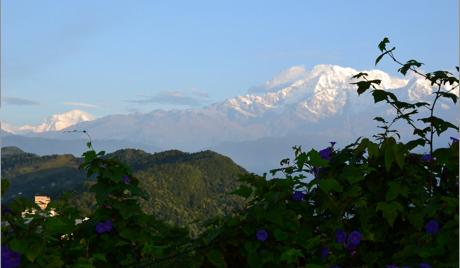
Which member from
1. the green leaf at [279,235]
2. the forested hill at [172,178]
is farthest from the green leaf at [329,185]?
the forested hill at [172,178]

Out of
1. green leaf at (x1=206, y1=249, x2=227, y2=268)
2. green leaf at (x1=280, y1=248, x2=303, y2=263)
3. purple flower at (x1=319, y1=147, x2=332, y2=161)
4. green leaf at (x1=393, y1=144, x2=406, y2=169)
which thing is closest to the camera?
green leaf at (x1=280, y1=248, x2=303, y2=263)

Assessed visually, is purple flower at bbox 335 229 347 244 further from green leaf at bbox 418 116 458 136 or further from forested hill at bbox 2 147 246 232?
forested hill at bbox 2 147 246 232

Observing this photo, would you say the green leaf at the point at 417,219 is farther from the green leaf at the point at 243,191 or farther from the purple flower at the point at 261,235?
the green leaf at the point at 243,191

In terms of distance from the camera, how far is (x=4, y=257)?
3662 mm

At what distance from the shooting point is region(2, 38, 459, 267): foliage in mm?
3742

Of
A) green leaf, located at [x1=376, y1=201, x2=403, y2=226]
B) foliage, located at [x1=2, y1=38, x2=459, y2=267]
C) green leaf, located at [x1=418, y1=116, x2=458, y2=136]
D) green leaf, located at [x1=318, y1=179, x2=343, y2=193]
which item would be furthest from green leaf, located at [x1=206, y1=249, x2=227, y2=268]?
green leaf, located at [x1=418, y1=116, x2=458, y2=136]

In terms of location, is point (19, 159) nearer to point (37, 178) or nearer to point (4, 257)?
point (37, 178)

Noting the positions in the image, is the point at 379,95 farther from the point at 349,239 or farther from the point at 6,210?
the point at 6,210

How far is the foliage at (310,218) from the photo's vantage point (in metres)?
3.74

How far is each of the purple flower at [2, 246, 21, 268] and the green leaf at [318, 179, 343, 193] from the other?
6.21ft

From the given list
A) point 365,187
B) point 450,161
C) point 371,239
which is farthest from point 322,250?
point 450,161

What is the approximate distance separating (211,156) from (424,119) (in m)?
127

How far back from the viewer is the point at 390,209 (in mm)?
3803

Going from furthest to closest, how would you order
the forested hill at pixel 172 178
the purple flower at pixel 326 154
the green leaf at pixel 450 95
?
the forested hill at pixel 172 178 < the purple flower at pixel 326 154 < the green leaf at pixel 450 95
